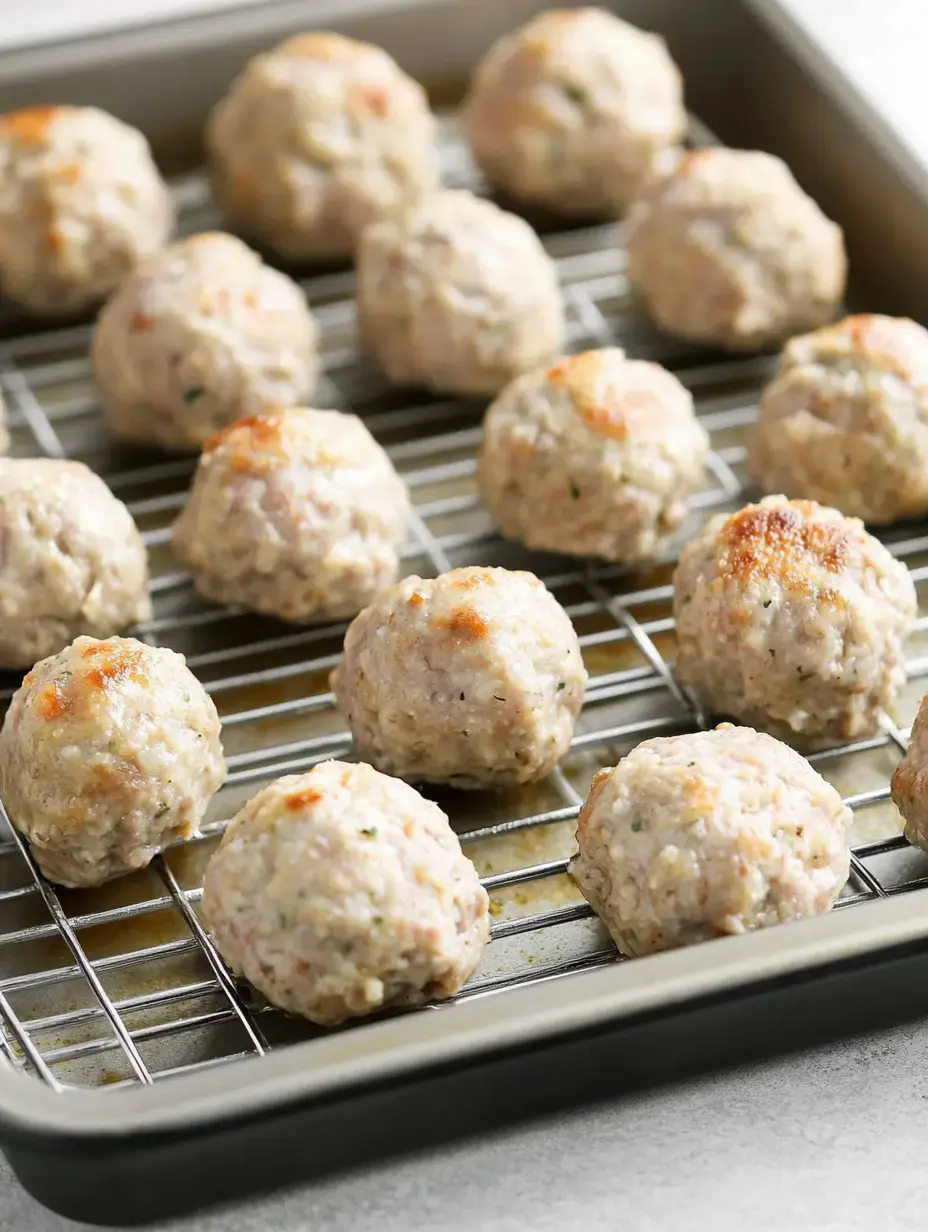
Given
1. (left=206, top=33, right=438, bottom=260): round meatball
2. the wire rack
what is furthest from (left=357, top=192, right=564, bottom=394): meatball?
(left=206, top=33, right=438, bottom=260): round meatball

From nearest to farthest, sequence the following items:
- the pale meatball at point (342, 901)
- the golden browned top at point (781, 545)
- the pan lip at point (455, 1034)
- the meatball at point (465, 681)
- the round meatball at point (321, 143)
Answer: the pan lip at point (455, 1034) → the pale meatball at point (342, 901) → the meatball at point (465, 681) → the golden browned top at point (781, 545) → the round meatball at point (321, 143)

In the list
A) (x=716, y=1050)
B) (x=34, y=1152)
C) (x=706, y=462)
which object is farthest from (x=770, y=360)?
(x=34, y=1152)

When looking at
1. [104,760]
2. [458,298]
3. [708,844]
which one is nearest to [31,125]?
[458,298]

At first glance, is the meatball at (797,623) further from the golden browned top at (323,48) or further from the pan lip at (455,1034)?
the golden browned top at (323,48)

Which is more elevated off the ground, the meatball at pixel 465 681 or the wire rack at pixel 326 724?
the meatball at pixel 465 681

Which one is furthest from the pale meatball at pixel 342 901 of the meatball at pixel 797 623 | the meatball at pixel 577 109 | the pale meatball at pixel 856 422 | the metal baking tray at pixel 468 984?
the meatball at pixel 577 109

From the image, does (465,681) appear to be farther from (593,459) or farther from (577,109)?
(577,109)

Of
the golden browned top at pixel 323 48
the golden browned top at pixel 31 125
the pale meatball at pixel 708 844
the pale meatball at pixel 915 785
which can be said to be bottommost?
the pale meatball at pixel 915 785
